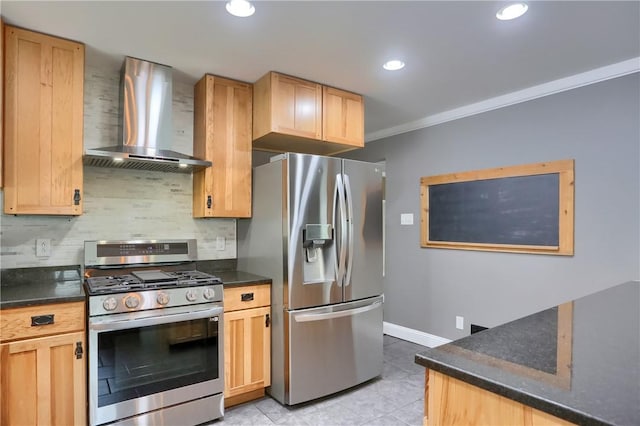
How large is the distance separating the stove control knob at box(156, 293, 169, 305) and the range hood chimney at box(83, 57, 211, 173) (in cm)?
90

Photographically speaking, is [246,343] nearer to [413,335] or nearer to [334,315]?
[334,315]

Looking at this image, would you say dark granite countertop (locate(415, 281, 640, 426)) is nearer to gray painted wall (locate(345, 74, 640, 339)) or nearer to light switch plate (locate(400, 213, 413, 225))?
gray painted wall (locate(345, 74, 640, 339))

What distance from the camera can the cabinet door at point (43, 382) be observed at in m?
1.85

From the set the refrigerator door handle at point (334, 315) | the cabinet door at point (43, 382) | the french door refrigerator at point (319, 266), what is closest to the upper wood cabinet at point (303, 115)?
the french door refrigerator at point (319, 266)

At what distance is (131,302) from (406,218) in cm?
289

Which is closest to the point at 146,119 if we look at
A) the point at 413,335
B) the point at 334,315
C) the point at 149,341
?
the point at 149,341

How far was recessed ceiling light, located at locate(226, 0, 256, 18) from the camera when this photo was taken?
1.87 metres

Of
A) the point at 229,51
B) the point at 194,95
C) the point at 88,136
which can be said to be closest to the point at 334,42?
the point at 229,51

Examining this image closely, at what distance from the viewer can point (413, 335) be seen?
394cm

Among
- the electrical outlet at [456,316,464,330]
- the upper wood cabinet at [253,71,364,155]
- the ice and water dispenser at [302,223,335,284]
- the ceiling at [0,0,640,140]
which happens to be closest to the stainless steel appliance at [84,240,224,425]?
the ice and water dispenser at [302,223,335,284]

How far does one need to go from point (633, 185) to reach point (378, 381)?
238 cm

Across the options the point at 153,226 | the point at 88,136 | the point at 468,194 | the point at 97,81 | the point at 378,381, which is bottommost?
the point at 378,381

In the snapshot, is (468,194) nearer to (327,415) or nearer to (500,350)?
(327,415)

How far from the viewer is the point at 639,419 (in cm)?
67
